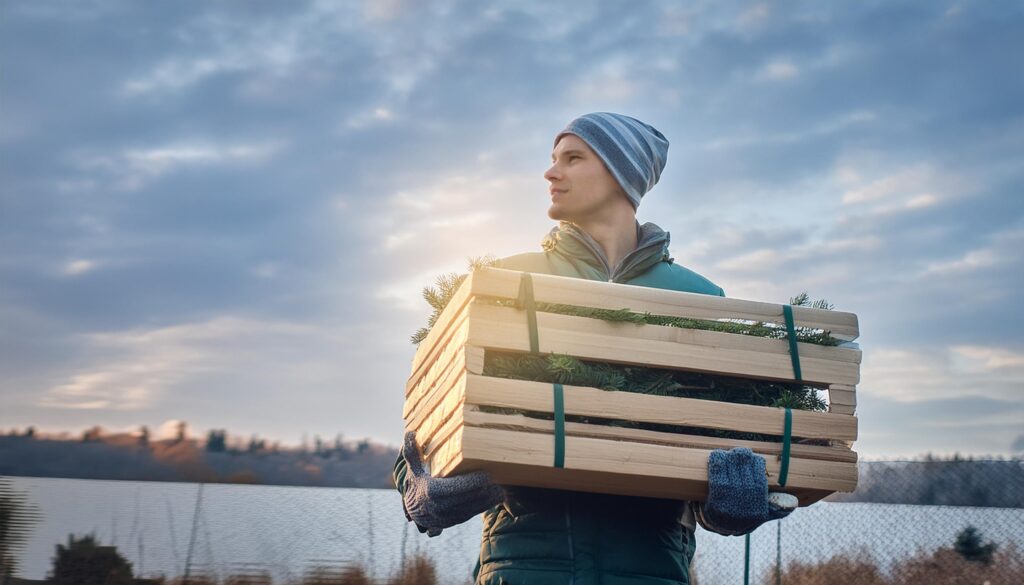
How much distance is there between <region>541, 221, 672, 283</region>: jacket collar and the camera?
10.1 ft

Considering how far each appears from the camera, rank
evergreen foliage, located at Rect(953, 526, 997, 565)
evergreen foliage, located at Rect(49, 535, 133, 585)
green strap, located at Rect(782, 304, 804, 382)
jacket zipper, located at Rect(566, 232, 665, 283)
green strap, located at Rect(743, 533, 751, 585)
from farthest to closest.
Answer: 1. evergreen foliage, located at Rect(953, 526, 997, 565)
2. evergreen foliage, located at Rect(49, 535, 133, 585)
3. green strap, located at Rect(743, 533, 751, 585)
4. jacket zipper, located at Rect(566, 232, 665, 283)
5. green strap, located at Rect(782, 304, 804, 382)

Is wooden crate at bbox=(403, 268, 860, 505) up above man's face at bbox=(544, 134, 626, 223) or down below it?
below

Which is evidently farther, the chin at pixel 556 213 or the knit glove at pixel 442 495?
the chin at pixel 556 213

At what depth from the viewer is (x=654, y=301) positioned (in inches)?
97.4

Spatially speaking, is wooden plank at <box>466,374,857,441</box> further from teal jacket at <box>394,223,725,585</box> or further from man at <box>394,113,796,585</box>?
teal jacket at <box>394,223,725,585</box>

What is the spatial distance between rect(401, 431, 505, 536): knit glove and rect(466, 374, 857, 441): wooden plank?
222 mm

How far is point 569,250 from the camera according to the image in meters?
3.12

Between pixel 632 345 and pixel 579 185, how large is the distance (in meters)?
0.89

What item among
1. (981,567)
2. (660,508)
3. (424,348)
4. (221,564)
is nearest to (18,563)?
(221,564)

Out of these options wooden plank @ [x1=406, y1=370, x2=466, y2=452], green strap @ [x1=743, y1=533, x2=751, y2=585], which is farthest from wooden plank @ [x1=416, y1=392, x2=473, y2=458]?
green strap @ [x1=743, y1=533, x2=751, y2=585]

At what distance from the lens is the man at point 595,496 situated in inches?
93.0

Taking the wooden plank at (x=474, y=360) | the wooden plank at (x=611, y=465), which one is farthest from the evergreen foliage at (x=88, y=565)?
the wooden plank at (x=474, y=360)

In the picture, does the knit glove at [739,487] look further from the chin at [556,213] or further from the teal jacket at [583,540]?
the chin at [556,213]

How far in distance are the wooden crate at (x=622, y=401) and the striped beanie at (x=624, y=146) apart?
0.73m
